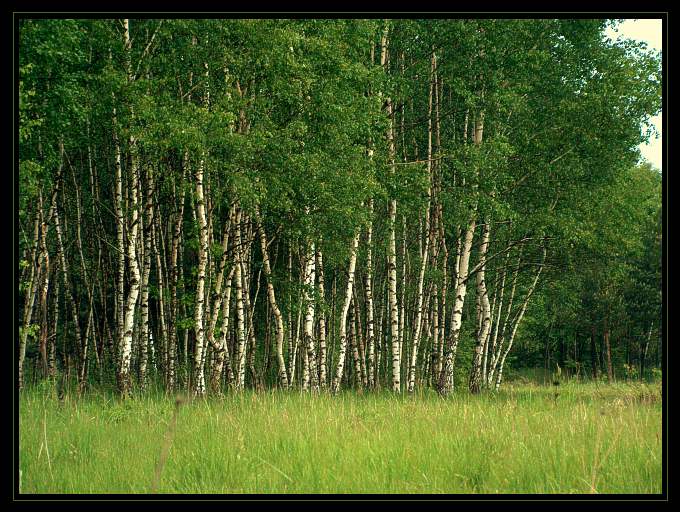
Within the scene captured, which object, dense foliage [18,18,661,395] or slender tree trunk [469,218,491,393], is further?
slender tree trunk [469,218,491,393]

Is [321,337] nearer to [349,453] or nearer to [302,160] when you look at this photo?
[302,160]

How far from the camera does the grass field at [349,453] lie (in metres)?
5.56

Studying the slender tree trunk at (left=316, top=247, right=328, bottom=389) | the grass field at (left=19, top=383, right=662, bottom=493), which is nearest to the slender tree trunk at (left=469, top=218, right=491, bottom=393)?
the slender tree trunk at (left=316, top=247, right=328, bottom=389)

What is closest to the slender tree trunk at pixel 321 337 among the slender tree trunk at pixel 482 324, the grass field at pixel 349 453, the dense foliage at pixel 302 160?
the dense foliage at pixel 302 160

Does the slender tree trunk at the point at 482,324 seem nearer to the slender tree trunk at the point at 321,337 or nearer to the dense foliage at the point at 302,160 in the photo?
the dense foliage at the point at 302,160

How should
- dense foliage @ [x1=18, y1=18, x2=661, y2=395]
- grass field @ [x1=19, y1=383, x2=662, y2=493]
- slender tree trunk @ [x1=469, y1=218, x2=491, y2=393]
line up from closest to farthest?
grass field @ [x1=19, y1=383, x2=662, y2=493] < dense foliage @ [x1=18, y1=18, x2=661, y2=395] < slender tree trunk @ [x1=469, y1=218, x2=491, y2=393]

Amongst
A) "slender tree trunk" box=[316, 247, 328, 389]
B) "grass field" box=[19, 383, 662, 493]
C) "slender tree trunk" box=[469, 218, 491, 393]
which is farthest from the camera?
"slender tree trunk" box=[469, 218, 491, 393]

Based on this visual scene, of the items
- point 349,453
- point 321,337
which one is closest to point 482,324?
point 321,337

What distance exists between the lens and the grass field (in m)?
5.56

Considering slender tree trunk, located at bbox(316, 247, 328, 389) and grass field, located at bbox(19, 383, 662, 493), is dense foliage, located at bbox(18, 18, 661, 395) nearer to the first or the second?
slender tree trunk, located at bbox(316, 247, 328, 389)

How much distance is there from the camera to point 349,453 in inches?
247

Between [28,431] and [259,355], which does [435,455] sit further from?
[259,355]
